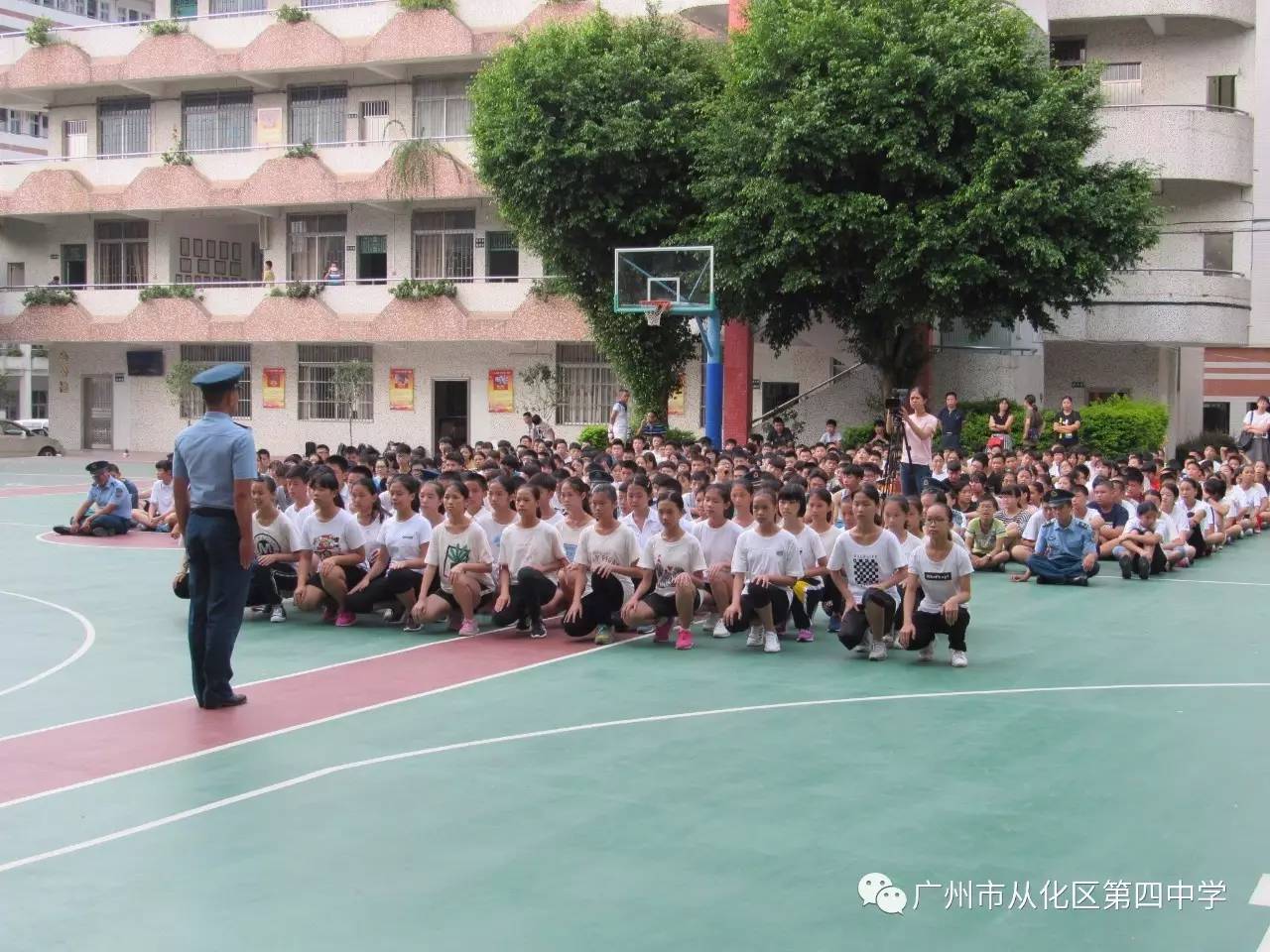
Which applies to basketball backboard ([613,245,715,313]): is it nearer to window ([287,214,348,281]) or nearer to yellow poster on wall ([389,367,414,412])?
yellow poster on wall ([389,367,414,412])

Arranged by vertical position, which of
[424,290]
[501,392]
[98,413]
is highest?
[424,290]

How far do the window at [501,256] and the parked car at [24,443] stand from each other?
11.5 metres

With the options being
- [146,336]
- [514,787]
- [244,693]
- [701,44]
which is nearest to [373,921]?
[514,787]

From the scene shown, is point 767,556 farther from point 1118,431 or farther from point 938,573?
point 1118,431

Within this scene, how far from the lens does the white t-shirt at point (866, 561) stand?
29.9ft

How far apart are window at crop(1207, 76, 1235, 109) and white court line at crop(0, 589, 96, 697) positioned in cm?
2453

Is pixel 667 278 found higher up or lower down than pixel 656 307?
higher up

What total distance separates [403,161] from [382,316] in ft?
10.9

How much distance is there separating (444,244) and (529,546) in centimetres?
2338

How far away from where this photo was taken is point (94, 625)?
33.7ft

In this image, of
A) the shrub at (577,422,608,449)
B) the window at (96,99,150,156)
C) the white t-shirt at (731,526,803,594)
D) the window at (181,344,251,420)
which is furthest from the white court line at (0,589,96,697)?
the window at (96,99,150,156)

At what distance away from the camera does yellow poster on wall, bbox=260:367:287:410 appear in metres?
34.1

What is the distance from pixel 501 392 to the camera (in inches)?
1271

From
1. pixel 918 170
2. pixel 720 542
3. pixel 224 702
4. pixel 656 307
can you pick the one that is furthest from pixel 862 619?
pixel 656 307
